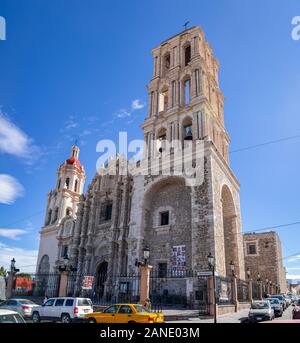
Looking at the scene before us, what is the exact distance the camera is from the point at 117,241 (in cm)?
2325

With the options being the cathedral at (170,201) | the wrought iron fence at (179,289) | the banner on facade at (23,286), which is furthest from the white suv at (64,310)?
the banner on facade at (23,286)

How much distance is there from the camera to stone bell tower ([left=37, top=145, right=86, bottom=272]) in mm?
30609

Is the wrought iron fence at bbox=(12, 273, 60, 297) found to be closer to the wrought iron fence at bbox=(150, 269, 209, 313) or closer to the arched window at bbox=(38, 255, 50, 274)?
the arched window at bbox=(38, 255, 50, 274)

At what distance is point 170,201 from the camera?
2234 centimetres

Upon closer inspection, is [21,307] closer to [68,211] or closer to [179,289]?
[179,289]

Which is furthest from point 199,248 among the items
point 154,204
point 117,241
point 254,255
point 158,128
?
point 254,255

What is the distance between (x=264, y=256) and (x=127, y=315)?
32.5m

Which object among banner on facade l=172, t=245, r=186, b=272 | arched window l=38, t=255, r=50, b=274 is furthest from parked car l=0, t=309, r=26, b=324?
arched window l=38, t=255, r=50, b=274

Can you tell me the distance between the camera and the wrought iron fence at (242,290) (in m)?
20.5

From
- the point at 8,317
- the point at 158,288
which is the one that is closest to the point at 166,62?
the point at 158,288

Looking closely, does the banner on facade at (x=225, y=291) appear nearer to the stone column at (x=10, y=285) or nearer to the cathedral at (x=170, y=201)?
the cathedral at (x=170, y=201)
